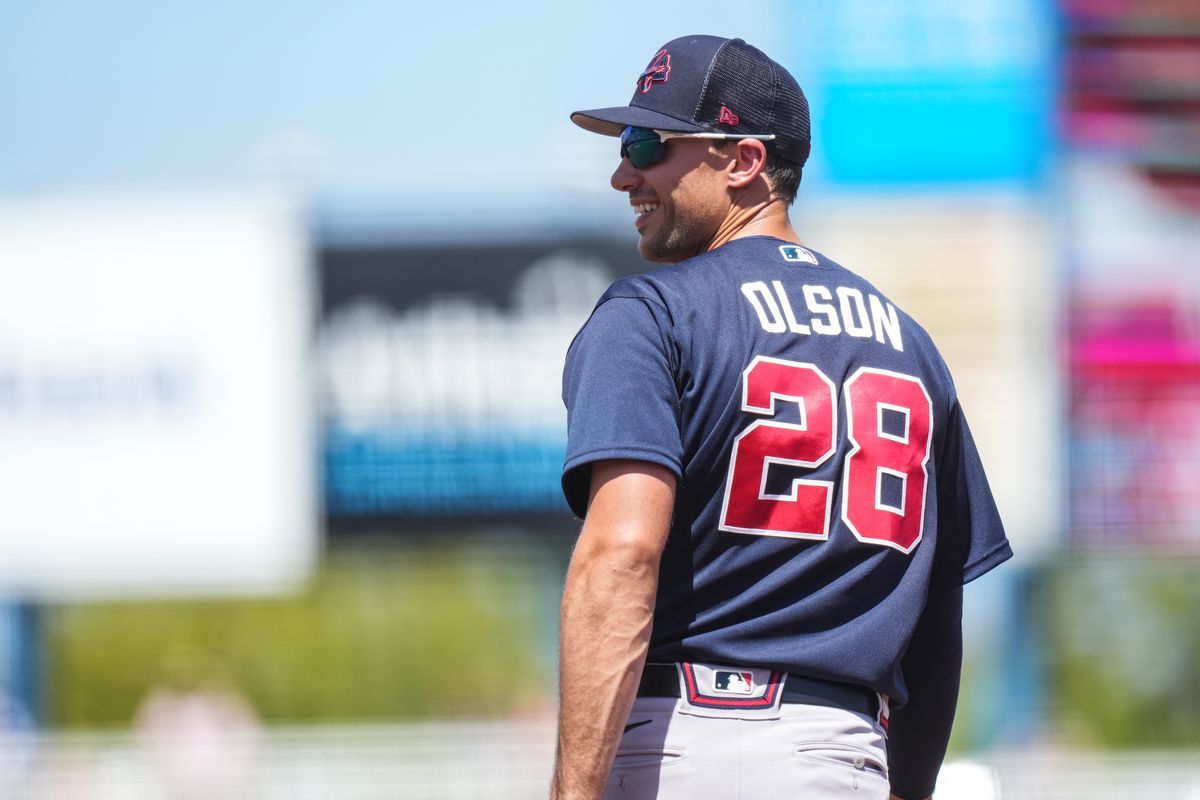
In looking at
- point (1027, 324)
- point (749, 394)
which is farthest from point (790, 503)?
point (1027, 324)

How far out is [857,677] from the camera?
2535mm

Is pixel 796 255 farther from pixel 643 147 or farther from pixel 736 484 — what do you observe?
pixel 736 484

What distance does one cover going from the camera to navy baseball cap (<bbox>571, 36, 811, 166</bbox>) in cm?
273

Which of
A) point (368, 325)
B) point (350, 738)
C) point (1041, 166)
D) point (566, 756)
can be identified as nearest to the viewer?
point (566, 756)

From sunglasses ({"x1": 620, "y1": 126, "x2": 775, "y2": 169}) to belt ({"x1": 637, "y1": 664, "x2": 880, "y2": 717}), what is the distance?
87cm

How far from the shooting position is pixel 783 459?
2496 millimetres

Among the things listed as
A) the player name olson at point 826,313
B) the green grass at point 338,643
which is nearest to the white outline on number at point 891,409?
the player name olson at point 826,313

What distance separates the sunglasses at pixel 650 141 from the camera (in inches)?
108

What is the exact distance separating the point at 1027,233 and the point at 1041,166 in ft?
1.87

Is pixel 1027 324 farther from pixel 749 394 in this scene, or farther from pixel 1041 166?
pixel 749 394

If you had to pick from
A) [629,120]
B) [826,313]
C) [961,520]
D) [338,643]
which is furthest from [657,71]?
[338,643]

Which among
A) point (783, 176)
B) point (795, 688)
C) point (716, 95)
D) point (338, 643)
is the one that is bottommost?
point (338, 643)

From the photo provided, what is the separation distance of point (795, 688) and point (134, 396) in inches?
529

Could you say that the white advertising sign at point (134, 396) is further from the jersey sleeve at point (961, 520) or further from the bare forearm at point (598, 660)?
the bare forearm at point (598, 660)
